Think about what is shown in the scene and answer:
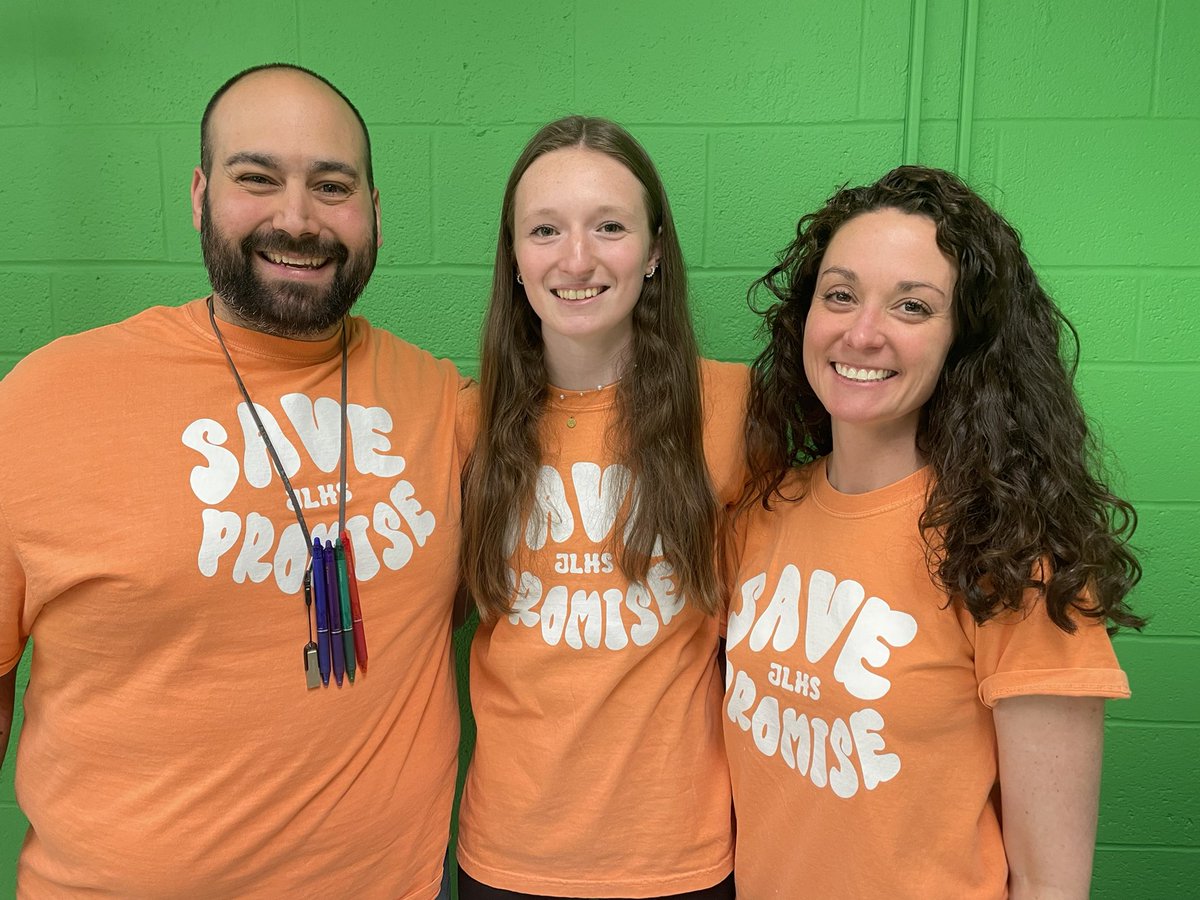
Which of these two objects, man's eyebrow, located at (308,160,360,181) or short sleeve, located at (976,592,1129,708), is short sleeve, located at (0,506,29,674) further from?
short sleeve, located at (976,592,1129,708)

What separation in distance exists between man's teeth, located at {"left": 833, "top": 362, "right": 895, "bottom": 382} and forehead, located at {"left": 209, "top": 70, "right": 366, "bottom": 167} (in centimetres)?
90

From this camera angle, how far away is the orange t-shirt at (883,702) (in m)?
1.11

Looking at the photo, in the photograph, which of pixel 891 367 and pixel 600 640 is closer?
pixel 891 367

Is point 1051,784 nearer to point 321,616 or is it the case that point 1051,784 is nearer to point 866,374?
point 866,374

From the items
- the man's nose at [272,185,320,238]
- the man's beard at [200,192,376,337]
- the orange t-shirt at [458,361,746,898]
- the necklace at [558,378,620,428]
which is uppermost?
the man's nose at [272,185,320,238]

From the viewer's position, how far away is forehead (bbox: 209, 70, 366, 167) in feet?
4.22

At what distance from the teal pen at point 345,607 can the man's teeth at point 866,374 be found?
84cm

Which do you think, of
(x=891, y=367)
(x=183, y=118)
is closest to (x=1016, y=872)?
(x=891, y=367)

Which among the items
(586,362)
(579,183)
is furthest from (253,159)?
(586,362)

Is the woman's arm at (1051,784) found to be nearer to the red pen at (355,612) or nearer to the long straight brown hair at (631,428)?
the long straight brown hair at (631,428)

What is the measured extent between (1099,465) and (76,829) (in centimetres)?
171

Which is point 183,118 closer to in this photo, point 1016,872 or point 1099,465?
point 1099,465

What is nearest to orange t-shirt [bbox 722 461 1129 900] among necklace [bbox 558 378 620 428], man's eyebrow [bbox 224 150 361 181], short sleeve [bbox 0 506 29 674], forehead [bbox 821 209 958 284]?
forehead [bbox 821 209 958 284]

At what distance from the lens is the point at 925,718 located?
1135 mm
